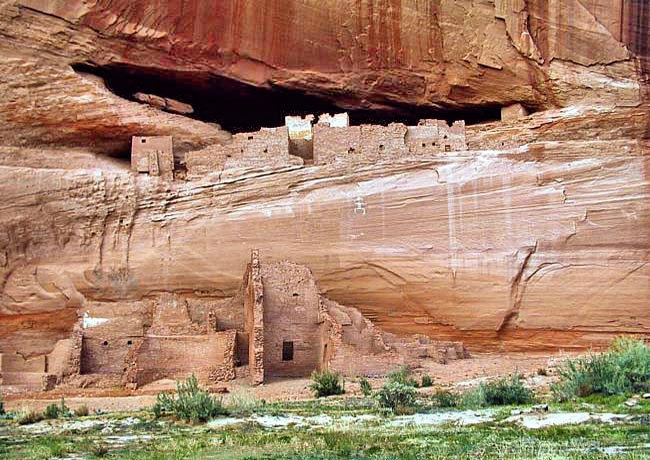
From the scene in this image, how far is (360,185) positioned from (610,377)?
10206 mm

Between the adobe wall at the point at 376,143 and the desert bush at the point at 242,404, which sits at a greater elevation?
the adobe wall at the point at 376,143

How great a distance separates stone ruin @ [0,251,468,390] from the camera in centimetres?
2069

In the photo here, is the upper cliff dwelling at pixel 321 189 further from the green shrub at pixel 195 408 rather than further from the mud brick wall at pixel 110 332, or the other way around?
the green shrub at pixel 195 408

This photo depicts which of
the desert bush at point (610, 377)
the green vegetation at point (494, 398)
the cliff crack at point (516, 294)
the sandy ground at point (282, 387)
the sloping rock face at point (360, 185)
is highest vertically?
the sloping rock face at point (360, 185)

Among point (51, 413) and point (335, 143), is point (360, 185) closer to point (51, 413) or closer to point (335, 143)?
point (335, 143)

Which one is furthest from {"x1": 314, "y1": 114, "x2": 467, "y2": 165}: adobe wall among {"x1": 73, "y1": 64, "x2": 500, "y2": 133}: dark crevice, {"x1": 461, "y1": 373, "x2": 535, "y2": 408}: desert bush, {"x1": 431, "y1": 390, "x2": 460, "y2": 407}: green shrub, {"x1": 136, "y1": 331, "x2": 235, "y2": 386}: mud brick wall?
{"x1": 461, "y1": 373, "x2": 535, "y2": 408}: desert bush

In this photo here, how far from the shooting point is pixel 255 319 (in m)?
20.9

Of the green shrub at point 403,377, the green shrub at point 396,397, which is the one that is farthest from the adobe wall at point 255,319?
the green shrub at point 396,397

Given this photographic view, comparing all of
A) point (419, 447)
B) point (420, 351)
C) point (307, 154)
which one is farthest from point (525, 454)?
point (307, 154)

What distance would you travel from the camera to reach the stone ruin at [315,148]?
961 inches

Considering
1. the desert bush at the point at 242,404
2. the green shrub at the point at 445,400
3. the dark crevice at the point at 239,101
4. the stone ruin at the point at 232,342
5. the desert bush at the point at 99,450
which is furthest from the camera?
the dark crevice at the point at 239,101

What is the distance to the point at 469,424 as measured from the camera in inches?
502

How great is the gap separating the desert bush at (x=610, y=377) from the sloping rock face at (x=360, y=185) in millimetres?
7754

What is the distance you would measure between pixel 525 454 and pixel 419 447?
1268mm
